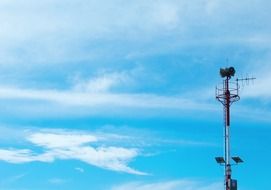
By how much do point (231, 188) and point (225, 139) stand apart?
6.69 m

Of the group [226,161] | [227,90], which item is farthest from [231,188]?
[227,90]

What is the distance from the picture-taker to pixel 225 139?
13175 cm

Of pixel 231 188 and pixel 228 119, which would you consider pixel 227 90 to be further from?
pixel 231 188

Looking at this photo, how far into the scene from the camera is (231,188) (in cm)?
12925

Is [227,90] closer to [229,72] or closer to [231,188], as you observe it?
[229,72]

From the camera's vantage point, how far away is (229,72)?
13325cm

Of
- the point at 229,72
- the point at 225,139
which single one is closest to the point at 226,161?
the point at 225,139

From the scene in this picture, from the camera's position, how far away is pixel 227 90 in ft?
438

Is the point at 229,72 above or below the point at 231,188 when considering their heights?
above

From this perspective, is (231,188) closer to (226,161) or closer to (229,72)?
(226,161)

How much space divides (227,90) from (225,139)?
6.70m

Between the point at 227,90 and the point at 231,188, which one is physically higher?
the point at 227,90

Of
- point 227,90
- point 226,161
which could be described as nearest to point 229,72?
point 227,90

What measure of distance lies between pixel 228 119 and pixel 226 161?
5665 millimetres
